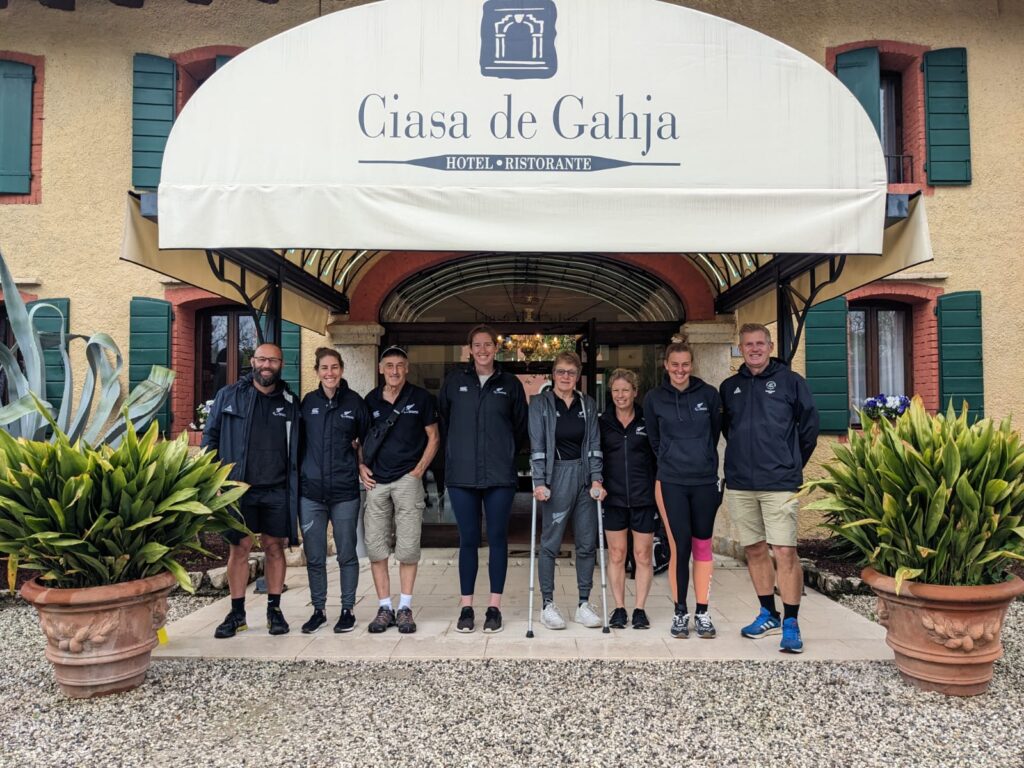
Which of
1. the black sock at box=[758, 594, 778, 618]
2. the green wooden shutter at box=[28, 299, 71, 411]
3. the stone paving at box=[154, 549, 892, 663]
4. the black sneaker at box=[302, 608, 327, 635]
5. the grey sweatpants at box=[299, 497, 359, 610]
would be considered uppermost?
the green wooden shutter at box=[28, 299, 71, 411]

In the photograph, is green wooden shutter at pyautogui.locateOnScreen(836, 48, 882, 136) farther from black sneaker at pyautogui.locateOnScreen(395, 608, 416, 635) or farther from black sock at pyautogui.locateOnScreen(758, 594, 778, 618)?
black sneaker at pyautogui.locateOnScreen(395, 608, 416, 635)

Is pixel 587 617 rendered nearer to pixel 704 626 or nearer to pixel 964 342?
pixel 704 626

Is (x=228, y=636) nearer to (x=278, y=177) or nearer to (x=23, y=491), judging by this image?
(x=23, y=491)

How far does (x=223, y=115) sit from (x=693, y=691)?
149 inches

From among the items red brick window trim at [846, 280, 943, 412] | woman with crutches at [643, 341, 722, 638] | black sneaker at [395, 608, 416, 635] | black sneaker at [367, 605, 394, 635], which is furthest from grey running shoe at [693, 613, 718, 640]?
red brick window trim at [846, 280, 943, 412]

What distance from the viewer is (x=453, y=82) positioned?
371 centimetres

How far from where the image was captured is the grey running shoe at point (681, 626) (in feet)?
13.3

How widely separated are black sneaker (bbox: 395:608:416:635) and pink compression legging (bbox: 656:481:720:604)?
161 centimetres

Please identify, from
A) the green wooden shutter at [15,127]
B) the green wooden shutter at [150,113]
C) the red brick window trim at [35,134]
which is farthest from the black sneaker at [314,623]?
the green wooden shutter at [15,127]

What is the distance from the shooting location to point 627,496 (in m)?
4.17

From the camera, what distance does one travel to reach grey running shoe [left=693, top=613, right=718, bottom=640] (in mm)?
4066

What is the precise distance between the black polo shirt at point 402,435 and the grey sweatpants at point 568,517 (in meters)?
0.85

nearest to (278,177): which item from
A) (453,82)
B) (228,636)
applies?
(453,82)

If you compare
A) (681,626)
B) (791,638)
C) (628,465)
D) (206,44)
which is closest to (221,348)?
(206,44)
